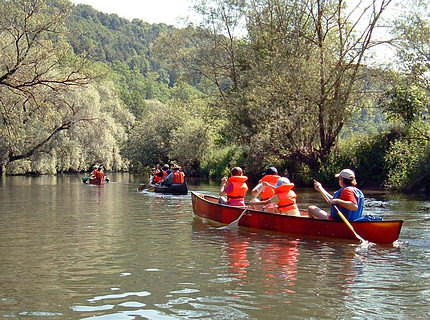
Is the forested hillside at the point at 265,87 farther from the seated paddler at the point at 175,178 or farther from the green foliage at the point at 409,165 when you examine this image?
the seated paddler at the point at 175,178

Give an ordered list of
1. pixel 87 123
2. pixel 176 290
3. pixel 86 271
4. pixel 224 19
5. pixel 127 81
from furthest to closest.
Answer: pixel 127 81
pixel 87 123
pixel 224 19
pixel 86 271
pixel 176 290

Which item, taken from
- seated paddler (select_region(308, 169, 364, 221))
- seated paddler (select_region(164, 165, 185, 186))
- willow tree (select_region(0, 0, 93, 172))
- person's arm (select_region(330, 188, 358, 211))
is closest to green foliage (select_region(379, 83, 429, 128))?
seated paddler (select_region(164, 165, 185, 186))

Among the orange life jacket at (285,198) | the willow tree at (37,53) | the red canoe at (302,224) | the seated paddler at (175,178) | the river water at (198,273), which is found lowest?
the river water at (198,273)

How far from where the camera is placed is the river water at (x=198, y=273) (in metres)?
7.04

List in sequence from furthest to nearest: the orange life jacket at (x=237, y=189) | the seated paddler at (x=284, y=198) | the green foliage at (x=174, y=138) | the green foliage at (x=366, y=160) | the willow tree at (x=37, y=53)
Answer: the green foliage at (x=174, y=138), the green foliage at (x=366, y=160), the willow tree at (x=37, y=53), the orange life jacket at (x=237, y=189), the seated paddler at (x=284, y=198)

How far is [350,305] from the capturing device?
7223 mm

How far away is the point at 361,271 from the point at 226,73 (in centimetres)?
2996

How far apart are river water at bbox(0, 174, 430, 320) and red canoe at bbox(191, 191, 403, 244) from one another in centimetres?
22

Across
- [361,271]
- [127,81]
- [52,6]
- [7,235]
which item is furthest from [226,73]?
[127,81]

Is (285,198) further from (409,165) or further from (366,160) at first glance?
(366,160)

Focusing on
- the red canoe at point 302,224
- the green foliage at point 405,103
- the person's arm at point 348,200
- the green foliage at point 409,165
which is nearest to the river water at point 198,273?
the red canoe at point 302,224

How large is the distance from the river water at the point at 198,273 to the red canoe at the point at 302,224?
8.6 inches

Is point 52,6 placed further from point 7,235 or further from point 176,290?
point 176,290

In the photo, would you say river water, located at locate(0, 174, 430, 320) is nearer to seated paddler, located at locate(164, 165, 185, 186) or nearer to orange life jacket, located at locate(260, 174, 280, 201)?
orange life jacket, located at locate(260, 174, 280, 201)
